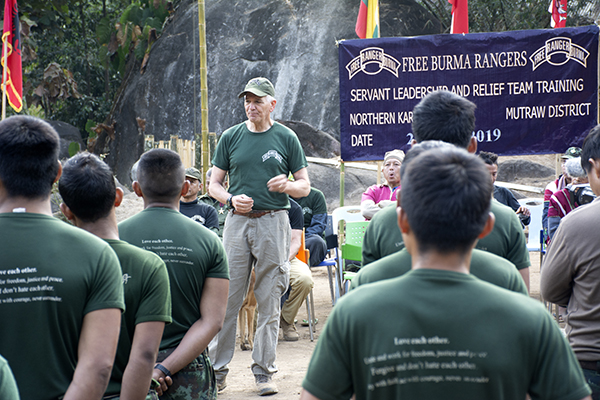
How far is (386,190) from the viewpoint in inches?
247

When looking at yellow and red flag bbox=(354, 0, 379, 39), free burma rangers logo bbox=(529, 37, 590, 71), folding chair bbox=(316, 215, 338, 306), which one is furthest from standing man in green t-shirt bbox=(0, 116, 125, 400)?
yellow and red flag bbox=(354, 0, 379, 39)

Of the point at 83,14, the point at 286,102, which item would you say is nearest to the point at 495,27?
the point at 286,102

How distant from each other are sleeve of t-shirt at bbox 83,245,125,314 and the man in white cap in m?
4.37

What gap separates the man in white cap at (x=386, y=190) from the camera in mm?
6079

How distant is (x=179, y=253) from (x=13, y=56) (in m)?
8.76

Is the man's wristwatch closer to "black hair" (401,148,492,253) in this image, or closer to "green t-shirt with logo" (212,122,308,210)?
"black hair" (401,148,492,253)

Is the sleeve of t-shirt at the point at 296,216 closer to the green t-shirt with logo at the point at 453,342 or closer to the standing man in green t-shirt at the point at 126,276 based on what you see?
the standing man in green t-shirt at the point at 126,276

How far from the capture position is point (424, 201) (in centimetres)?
137

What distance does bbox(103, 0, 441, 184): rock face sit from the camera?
1638 centimetres

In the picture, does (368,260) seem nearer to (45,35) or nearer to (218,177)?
(218,177)

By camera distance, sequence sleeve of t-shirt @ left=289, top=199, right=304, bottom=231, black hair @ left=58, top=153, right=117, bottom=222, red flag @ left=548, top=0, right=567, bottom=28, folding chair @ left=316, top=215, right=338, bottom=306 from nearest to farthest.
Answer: black hair @ left=58, top=153, right=117, bottom=222, sleeve of t-shirt @ left=289, top=199, right=304, bottom=231, folding chair @ left=316, top=215, right=338, bottom=306, red flag @ left=548, top=0, right=567, bottom=28

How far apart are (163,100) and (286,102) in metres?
3.88

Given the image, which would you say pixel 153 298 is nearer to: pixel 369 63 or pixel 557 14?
pixel 369 63

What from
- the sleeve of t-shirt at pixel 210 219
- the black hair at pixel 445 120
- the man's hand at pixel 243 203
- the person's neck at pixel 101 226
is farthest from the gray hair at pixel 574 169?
the person's neck at pixel 101 226
